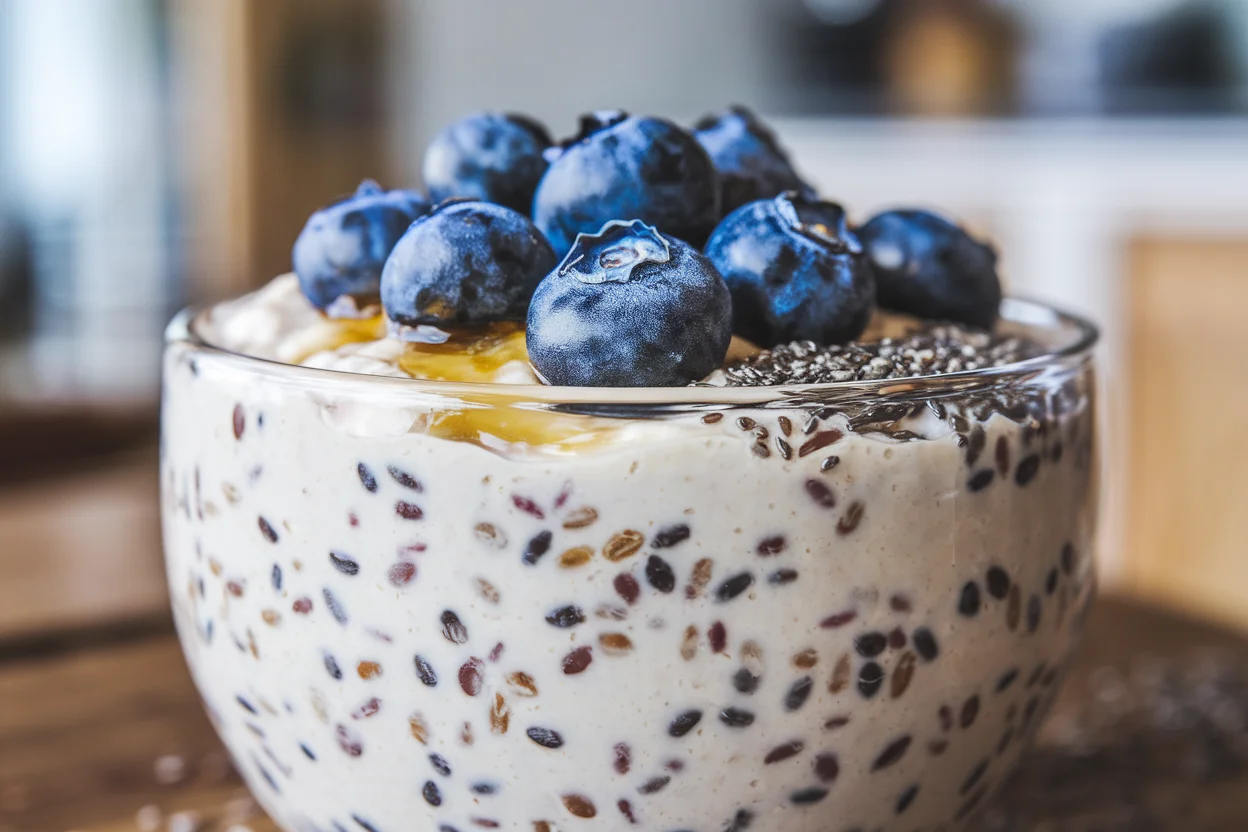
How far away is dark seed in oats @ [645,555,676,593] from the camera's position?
0.44m

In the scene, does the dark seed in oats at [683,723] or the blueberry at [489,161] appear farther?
the blueberry at [489,161]

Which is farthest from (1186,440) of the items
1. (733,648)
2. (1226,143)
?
(733,648)

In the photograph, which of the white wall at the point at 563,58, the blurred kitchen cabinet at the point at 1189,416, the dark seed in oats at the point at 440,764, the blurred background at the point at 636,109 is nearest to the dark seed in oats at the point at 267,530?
the dark seed in oats at the point at 440,764

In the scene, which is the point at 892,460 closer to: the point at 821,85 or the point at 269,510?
the point at 269,510

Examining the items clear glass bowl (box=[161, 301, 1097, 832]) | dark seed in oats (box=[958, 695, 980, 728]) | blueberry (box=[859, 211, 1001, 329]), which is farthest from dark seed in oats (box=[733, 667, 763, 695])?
blueberry (box=[859, 211, 1001, 329])

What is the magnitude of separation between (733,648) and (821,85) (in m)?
2.73

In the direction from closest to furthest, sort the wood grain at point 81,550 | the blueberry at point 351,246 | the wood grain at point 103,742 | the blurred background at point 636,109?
the blueberry at point 351,246 < the wood grain at point 103,742 < the wood grain at point 81,550 < the blurred background at point 636,109

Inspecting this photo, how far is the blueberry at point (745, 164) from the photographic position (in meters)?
0.60

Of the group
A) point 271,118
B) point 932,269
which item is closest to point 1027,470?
point 932,269

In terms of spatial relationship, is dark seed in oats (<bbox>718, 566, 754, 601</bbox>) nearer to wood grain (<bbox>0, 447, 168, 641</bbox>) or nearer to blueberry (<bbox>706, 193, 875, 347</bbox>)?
blueberry (<bbox>706, 193, 875, 347</bbox>)

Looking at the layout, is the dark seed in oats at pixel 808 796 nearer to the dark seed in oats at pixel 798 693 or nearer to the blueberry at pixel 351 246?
the dark seed in oats at pixel 798 693

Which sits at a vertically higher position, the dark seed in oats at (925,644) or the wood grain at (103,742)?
the dark seed in oats at (925,644)

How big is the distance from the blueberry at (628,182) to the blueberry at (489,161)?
5cm

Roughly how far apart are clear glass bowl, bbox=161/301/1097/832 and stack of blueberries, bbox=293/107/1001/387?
3 cm
